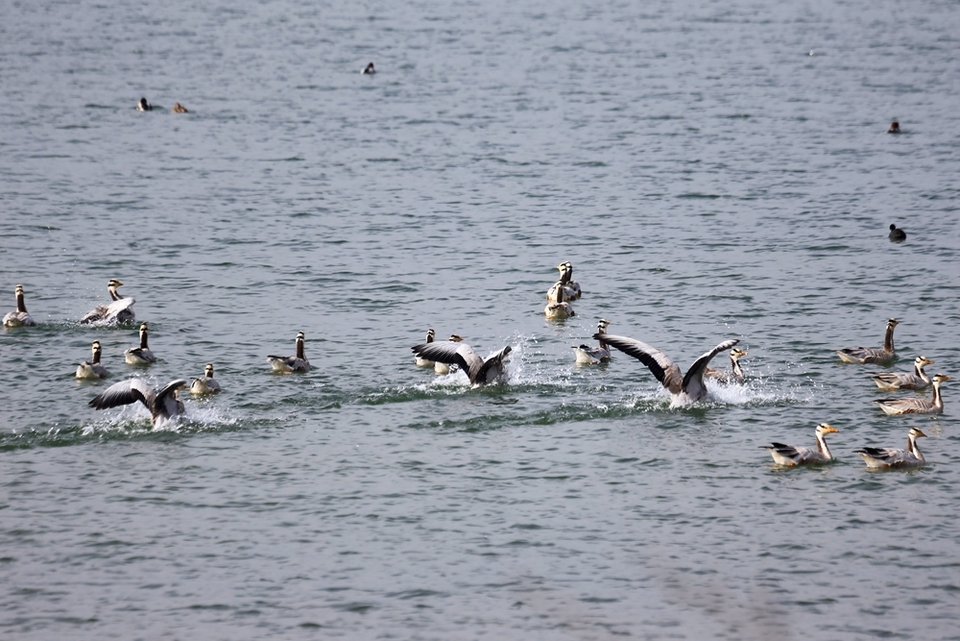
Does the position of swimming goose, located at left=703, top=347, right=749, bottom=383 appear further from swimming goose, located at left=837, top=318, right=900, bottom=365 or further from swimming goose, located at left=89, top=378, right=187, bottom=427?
swimming goose, located at left=89, top=378, right=187, bottom=427

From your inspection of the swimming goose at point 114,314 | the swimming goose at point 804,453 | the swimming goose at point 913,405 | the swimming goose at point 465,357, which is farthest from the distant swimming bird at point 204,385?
the swimming goose at point 913,405

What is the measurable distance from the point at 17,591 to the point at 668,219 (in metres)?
24.3

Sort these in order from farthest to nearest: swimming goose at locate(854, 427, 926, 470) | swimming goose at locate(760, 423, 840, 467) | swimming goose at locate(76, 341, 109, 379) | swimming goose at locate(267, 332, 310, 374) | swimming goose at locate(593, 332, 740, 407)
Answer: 1. swimming goose at locate(267, 332, 310, 374)
2. swimming goose at locate(76, 341, 109, 379)
3. swimming goose at locate(593, 332, 740, 407)
4. swimming goose at locate(760, 423, 840, 467)
5. swimming goose at locate(854, 427, 926, 470)

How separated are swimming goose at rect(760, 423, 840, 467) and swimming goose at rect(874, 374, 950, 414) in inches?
93.1

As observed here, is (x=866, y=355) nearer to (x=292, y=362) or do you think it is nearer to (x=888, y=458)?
(x=888, y=458)

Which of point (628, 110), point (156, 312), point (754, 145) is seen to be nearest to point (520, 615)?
point (156, 312)

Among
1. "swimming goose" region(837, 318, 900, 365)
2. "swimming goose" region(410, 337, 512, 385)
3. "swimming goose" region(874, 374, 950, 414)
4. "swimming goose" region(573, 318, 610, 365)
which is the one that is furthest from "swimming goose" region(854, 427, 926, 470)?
"swimming goose" region(410, 337, 512, 385)

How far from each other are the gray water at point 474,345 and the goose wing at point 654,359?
0.42 m

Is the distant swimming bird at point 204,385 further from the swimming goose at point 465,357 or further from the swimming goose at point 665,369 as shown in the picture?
the swimming goose at point 665,369

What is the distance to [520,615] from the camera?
1642cm

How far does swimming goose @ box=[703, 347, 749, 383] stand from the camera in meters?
24.6

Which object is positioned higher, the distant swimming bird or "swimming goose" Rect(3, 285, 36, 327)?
"swimming goose" Rect(3, 285, 36, 327)

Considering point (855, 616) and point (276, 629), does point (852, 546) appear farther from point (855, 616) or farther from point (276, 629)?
point (276, 629)

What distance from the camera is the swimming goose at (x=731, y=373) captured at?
80.6 feet
